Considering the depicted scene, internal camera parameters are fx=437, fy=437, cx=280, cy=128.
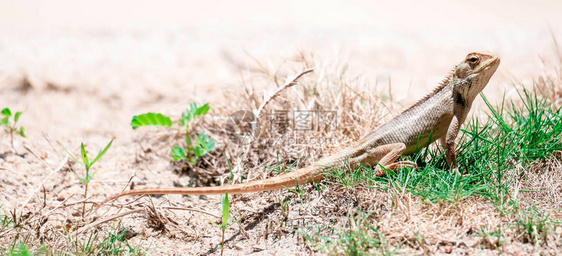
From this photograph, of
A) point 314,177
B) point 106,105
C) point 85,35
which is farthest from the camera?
point 85,35

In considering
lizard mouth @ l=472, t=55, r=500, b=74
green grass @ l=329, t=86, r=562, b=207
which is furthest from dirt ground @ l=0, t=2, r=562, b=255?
lizard mouth @ l=472, t=55, r=500, b=74

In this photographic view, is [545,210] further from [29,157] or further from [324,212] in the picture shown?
[29,157]

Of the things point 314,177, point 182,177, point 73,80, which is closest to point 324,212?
point 314,177

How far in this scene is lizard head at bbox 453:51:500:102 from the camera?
9.94 ft

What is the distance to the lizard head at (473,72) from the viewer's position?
9.94 feet

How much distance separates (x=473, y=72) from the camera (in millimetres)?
3102

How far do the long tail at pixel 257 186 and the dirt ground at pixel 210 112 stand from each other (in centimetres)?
16

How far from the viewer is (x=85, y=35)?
24.6ft

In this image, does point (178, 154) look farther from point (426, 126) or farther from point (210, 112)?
point (426, 126)

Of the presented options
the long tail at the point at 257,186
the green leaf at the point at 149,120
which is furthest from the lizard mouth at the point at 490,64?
the green leaf at the point at 149,120

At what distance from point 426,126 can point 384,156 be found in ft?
1.28

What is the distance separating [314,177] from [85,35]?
605cm

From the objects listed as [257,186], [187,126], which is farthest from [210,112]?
[257,186]

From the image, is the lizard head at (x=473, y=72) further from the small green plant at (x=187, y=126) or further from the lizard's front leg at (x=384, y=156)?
the small green plant at (x=187, y=126)
